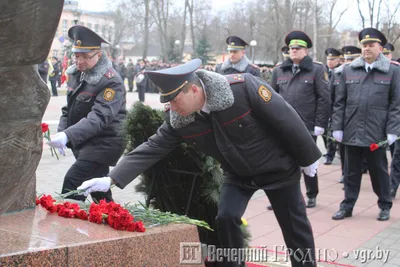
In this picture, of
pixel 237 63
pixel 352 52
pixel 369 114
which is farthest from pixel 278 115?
pixel 352 52

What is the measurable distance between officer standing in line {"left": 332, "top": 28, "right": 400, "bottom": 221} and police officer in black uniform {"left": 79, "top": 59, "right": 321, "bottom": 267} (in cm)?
250

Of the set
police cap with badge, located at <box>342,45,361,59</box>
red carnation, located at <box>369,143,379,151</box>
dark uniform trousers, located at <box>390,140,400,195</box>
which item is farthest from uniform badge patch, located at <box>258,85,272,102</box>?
police cap with badge, located at <box>342,45,361,59</box>

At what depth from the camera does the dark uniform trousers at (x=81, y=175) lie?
5.01 metres

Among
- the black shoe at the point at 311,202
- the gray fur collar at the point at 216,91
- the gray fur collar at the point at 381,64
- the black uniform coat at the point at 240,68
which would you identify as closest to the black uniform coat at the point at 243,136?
the gray fur collar at the point at 216,91

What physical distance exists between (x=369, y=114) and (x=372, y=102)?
→ 0.44 feet

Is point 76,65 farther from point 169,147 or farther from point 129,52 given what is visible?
point 129,52

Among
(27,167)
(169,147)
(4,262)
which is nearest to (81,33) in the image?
(169,147)

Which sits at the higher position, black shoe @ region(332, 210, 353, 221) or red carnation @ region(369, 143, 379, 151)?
red carnation @ region(369, 143, 379, 151)

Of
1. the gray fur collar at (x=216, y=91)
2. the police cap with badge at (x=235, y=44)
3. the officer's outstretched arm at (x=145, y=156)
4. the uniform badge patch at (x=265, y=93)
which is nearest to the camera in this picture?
the gray fur collar at (x=216, y=91)

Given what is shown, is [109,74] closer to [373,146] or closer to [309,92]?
[309,92]

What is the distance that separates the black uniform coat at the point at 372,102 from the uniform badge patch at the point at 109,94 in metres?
2.79

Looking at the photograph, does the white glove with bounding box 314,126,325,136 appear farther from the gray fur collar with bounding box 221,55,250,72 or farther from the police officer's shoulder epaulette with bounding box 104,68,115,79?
the police officer's shoulder epaulette with bounding box 104,68,115,79

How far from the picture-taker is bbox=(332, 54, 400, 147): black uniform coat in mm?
6309

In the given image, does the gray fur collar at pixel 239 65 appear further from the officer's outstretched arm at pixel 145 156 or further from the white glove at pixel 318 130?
the officer's outstretched arm at pixel 145 156
